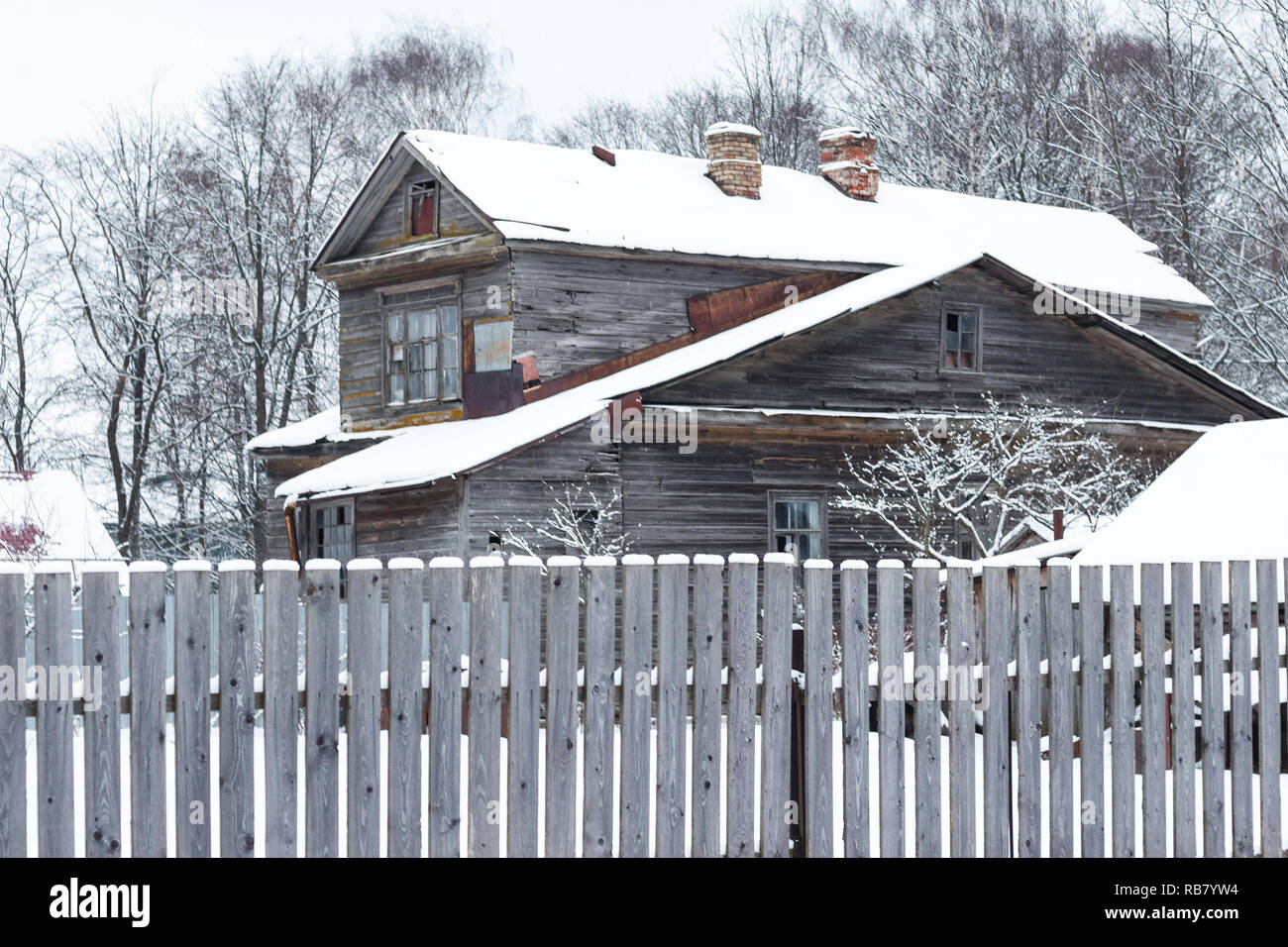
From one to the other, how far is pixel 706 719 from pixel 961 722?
3.99 ft

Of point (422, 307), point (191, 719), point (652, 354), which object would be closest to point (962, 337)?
Answer: point (652, 354)

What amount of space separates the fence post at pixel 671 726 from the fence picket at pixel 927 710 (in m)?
1.11

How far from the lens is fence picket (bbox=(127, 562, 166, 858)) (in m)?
6.13

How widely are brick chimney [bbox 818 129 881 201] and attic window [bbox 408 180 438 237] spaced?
334 inches

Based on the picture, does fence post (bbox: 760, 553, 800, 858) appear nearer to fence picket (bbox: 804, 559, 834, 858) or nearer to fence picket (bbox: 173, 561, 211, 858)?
fence picket (bbox: 804, 559, 834, 858)

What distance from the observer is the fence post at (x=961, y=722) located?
710 centimetres

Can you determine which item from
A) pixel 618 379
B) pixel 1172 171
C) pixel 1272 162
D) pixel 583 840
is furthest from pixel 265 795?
pixel 1172 171

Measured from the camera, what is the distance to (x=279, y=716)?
6.27m

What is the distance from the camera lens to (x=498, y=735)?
256 inches

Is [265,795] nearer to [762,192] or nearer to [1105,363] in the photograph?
[1105,363]

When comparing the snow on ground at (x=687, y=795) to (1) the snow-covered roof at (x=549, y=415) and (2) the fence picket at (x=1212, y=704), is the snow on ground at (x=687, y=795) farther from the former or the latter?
(1) the snow-covered roof at (x=549, y=415)

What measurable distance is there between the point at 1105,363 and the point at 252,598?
21.1 meters

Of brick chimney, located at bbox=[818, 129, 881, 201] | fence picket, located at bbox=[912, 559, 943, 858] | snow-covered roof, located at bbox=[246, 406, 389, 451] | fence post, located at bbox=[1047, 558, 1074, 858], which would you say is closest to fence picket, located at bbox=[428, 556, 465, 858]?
fence picket, located at bbox=[912, 559, 943, 858]

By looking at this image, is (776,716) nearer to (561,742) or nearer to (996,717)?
(561,742)
